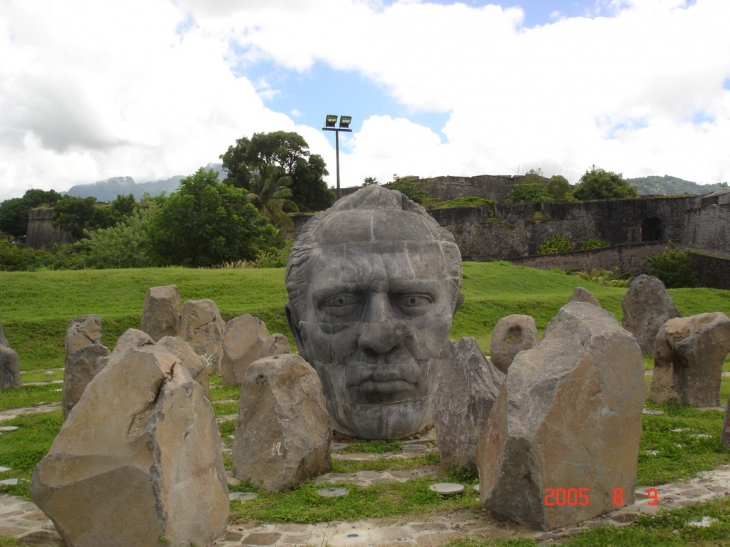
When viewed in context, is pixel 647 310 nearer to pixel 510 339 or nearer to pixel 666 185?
pixel 510 339

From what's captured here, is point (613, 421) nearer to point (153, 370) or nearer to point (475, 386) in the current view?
point (475, 386)

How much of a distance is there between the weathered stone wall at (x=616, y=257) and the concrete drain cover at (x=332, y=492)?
29.7 m

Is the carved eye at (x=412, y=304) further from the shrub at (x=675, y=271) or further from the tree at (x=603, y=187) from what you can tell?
the tree at (x=603, y=187)

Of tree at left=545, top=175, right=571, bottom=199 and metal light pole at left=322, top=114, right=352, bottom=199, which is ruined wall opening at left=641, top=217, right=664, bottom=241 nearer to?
tree at left=545, top=175, right=571, bottom=199

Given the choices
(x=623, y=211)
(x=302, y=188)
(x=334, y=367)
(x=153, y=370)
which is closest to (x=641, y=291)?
(x=334, y=367)

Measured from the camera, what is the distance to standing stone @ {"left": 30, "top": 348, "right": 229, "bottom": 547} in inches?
134

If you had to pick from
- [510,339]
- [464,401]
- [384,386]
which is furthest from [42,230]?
[464,401]

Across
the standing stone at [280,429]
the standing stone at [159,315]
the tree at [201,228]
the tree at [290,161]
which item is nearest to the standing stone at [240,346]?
the standing stone at [159,315]

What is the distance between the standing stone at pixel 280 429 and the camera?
4.75m

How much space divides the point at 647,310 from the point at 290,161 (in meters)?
31.9

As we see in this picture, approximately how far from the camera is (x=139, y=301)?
17.6 m

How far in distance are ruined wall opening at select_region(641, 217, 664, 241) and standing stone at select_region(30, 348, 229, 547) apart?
123 ft

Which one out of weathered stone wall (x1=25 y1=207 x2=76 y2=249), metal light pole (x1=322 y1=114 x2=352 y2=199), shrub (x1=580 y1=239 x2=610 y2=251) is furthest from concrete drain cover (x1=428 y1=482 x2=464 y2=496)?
weathered stone wall (x1=25 y1=207 x2=76 y2=249)

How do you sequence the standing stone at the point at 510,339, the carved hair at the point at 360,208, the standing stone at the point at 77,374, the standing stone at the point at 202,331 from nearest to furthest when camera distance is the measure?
the carved hair at the point at 360,208 < the standing stone at the point at 77,374 < the standing stone at the point at 510,339 < the standing stone at the point at 202,331
